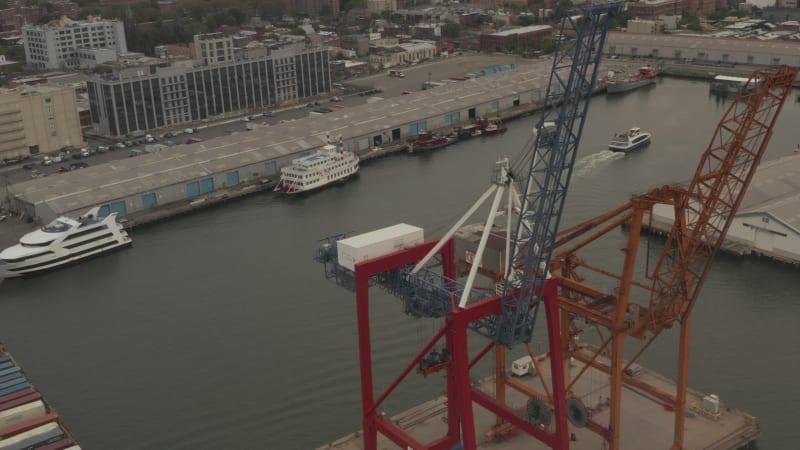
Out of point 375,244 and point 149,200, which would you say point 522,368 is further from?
point 149,200

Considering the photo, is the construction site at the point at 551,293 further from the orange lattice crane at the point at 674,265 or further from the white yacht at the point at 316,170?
the white yacht at the point at 316,170

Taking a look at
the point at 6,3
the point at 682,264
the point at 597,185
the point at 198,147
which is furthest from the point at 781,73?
the point at 6,3

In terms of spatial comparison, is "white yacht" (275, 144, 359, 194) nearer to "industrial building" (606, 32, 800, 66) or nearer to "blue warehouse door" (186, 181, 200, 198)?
"blue warehouse door" (186, 181, 200, 198)

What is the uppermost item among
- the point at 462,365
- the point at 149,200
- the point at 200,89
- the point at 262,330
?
the point at 462,365

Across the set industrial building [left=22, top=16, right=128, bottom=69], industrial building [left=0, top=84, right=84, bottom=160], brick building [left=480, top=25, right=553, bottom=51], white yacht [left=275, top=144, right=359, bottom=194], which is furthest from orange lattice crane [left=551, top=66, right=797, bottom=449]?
industrial building [left=22, top=16, right=128, bottom=69]

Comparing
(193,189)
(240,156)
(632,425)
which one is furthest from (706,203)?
(240,156)

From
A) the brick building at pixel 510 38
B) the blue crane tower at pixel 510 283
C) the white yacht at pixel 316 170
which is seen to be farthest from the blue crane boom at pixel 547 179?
the brick building at pixel 510 38
